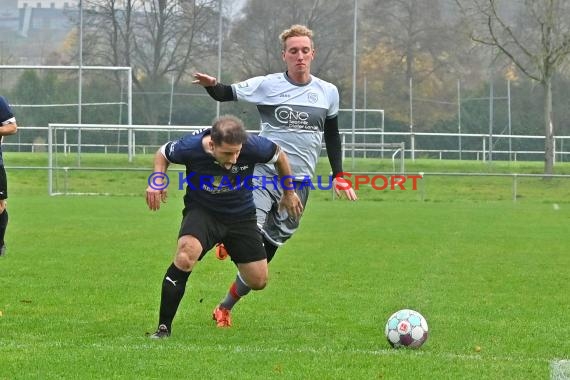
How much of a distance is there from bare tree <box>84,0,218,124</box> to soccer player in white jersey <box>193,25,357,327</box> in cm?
2568

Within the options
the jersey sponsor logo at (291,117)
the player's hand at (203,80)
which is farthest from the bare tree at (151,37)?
the player's hand at (203,80)

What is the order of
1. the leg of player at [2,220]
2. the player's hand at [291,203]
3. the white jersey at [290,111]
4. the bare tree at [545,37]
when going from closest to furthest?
the player's hand at [291,203] < the white jersey at [290,111] < the leg of player at [2,220] < the bare tree at [545,37]

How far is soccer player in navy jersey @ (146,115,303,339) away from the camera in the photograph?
20.5ft

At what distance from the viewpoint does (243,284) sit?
7117 mm

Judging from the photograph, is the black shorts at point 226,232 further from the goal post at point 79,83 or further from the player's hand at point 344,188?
the goal post at point 79,83

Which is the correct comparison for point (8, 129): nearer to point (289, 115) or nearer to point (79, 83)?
point (289, 115)

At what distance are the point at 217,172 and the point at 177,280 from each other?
2.36 ft

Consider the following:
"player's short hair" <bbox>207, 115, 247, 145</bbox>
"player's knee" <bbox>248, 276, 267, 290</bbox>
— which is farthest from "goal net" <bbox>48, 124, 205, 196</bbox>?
"player's short hair" <bbox>207, 115, 247, 145</bbox>

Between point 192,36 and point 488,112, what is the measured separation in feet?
35.3

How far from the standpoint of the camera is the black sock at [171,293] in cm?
632

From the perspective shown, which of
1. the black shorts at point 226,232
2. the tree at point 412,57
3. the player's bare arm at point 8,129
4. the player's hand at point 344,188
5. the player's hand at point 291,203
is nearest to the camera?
the black shorts at point 226,232

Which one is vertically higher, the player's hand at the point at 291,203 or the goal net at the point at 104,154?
the goal net at the point at 104,154

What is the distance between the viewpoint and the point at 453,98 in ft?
123

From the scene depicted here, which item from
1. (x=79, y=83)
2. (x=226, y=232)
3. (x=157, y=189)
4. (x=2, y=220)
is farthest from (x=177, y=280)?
(x=79, y=83)
